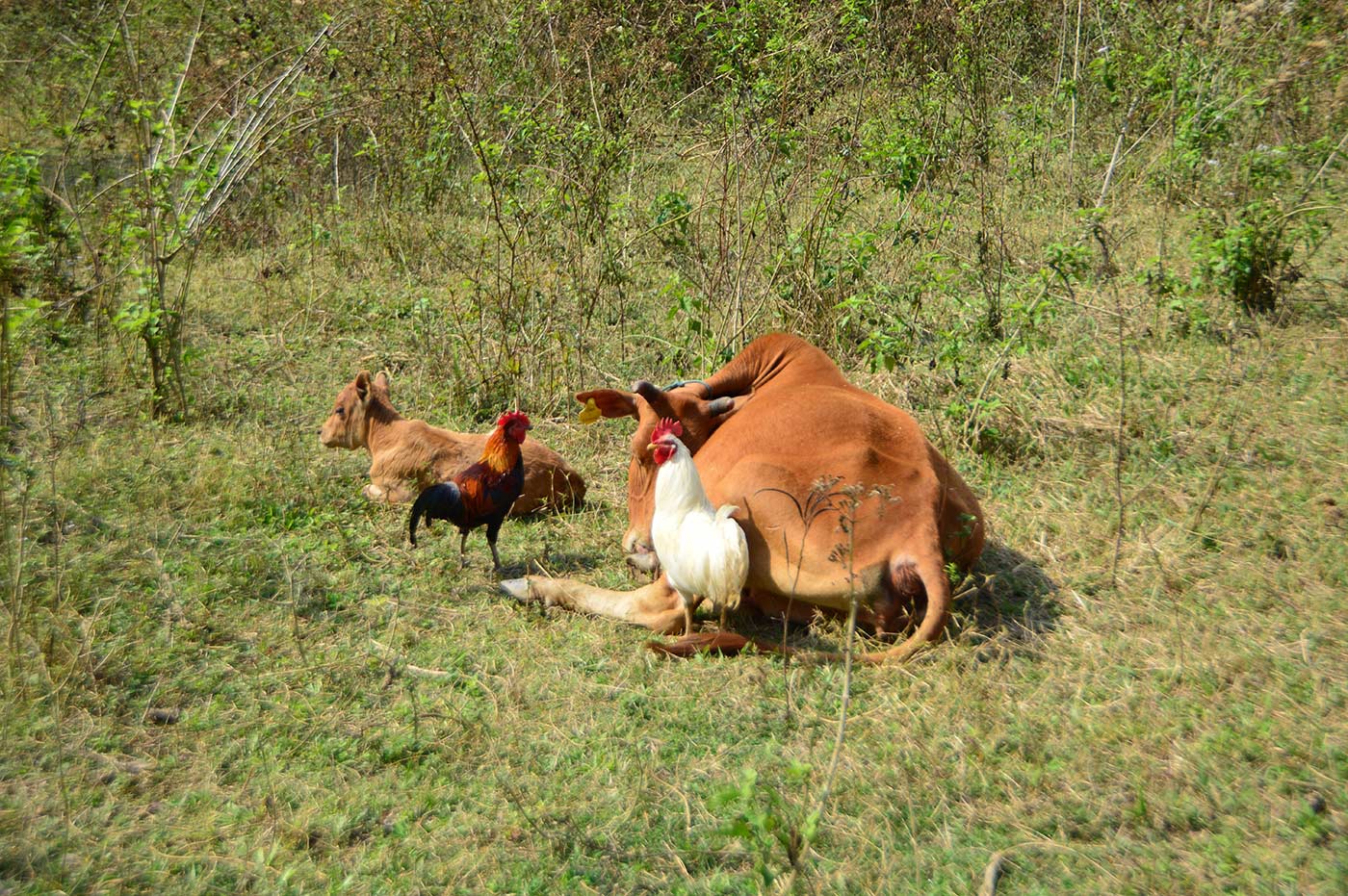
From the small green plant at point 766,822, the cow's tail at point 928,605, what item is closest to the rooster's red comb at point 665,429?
the cow's tail at point 928,605

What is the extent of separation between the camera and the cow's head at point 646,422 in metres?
5.18

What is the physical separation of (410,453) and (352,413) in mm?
546

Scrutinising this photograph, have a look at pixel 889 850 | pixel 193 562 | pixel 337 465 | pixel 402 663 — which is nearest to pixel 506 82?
pixel 337 465

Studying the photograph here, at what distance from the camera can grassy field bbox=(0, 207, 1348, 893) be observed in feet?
10.3

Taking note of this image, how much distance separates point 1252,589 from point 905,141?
3.59 m

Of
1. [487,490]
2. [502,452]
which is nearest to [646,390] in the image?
[502,452]

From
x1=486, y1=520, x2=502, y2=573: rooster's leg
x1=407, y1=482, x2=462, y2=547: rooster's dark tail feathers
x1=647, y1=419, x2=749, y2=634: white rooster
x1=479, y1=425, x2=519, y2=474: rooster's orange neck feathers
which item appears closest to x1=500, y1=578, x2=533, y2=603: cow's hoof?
x1=486, y1=520, x2=502, y2=573: rooster's leg

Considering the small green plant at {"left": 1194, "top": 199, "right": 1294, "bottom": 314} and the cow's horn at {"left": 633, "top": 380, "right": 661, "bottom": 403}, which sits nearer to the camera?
the cow's horn at {"left": 633, "top": 380, "right": 661, "bottom": 403}

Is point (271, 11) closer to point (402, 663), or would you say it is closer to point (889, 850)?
point (402, 663)

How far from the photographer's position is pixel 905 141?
275 inches

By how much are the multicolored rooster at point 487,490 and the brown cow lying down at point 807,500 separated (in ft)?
1.06

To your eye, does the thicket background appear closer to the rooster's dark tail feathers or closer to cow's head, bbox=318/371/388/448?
cow's head, bbox=318/371/388/448

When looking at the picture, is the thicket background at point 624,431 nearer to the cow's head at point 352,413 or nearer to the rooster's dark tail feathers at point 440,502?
the cow's head at point 352,413

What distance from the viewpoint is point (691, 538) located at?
4445 mm
